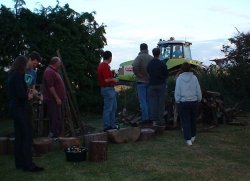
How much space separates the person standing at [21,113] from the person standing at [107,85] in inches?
112

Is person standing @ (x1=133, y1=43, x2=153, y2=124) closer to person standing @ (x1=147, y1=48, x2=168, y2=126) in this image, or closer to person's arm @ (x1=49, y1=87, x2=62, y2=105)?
person standing @ (x1=147, y1=48, x2=168, y2=126)

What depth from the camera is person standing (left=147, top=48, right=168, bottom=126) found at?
37.3 ft

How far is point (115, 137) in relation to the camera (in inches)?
404

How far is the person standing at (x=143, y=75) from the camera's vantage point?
11.8 metres

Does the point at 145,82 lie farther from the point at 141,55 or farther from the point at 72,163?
the point at 72,163

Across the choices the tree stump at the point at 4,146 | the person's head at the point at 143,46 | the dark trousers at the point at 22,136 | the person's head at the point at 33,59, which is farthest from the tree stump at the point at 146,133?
the dark trousers at the point at 22,136

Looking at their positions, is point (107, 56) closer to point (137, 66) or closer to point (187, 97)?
point (137, 66)

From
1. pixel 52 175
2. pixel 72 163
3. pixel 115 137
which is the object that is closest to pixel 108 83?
pixel 115 137

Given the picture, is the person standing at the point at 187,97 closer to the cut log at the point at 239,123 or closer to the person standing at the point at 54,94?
the person standing at the point at 54,94

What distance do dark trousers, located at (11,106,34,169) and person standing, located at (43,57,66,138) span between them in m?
2.02

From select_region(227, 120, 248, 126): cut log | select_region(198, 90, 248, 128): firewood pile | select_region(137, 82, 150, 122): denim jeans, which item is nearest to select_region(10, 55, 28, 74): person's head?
select_region(137, 82, 150, 122): denim jeans

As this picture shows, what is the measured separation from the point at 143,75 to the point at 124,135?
202cm

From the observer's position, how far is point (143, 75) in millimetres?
11875

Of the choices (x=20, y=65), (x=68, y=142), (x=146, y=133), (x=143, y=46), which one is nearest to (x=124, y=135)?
(x=146, y=133)
